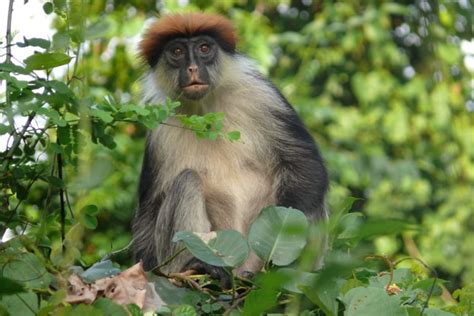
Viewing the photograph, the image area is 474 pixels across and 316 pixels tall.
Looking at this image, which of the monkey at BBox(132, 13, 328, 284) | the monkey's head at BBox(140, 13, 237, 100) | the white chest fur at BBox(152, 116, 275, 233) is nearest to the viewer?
the monkey at BBox(132, 13, 328, 284)

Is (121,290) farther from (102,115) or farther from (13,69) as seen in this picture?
(13,69)

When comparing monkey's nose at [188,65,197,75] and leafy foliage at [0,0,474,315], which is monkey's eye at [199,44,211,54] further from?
leafy foliage at [0,0,474,315]

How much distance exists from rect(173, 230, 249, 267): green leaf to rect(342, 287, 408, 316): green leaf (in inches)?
15.2

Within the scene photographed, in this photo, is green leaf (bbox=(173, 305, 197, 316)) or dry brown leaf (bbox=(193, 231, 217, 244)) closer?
green leaf (bbox=(173, 305, 197, 316))

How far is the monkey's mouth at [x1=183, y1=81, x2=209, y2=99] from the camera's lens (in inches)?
235

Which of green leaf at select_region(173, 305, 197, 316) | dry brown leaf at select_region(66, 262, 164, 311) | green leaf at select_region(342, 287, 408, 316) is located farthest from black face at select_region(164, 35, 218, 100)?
green leaf at select_region(173, 305, 197, 316)

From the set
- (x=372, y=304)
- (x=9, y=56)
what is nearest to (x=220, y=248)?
(x=372, y=304)

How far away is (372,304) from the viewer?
3143 millimetres

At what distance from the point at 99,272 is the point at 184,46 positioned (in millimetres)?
3237

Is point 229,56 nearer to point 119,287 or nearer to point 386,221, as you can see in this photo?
point 119,287

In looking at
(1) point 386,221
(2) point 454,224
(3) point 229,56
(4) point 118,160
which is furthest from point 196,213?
(2) point 454,224

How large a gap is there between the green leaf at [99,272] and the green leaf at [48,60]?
71 cm

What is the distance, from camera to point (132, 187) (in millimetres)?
10789

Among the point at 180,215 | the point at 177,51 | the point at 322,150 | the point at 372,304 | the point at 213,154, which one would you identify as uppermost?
the point at 177,51
